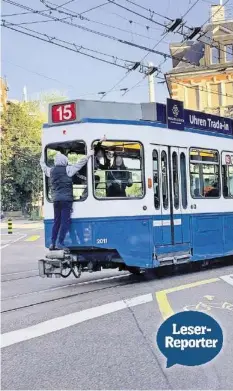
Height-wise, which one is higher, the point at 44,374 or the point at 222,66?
the point at 222,66

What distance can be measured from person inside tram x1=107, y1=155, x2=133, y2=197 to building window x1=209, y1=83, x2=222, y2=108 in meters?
39.2

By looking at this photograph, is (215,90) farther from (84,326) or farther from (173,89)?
(84,326)

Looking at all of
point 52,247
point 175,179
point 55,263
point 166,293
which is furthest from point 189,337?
point 175,179

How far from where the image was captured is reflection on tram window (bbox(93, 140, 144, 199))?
9977 millimetres

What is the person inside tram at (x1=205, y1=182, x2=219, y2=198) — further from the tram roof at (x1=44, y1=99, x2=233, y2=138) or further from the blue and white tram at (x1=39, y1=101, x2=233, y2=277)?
the tram roof at (x1=44, y1=99, x2=233, y2=138)

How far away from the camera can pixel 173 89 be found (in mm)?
49688

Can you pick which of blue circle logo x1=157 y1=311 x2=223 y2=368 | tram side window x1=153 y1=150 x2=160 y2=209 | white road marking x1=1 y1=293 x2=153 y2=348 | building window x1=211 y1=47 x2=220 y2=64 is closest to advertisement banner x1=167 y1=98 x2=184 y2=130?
tram side window x1=153 y1=150 x2=160 y2=209

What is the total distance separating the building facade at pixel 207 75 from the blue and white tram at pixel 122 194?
36.1 meters

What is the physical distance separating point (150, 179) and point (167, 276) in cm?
205

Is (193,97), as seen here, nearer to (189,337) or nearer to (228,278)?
(228,278)

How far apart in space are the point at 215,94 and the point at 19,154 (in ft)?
67.4

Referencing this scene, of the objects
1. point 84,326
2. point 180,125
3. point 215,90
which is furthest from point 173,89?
point 84,326

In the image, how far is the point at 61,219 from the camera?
998 cm

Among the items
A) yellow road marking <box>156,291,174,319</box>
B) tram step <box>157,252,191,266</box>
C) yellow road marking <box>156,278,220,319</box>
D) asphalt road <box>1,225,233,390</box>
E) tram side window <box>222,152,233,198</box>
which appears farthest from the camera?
tram side window <box>222,152,233,198</box>
